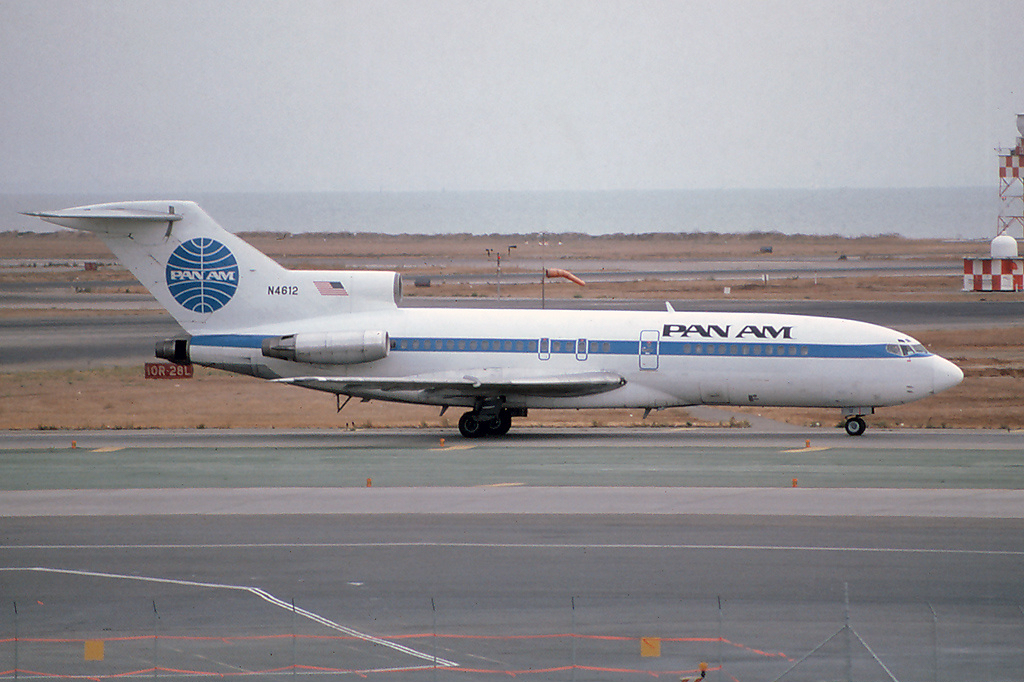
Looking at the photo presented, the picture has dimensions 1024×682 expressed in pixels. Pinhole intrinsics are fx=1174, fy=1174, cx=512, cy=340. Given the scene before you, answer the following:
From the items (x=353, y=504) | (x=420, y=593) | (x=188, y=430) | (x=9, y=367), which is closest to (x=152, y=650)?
(x=420, y=593)

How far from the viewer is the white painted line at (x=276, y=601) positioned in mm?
15664

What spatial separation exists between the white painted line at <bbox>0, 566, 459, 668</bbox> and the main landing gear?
16670 mm

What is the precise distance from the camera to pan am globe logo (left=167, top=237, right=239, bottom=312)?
36125 millimetres

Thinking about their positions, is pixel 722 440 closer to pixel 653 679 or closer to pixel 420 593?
pixel 420 593

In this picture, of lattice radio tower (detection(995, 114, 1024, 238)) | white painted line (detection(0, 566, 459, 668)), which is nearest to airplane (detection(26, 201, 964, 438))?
white painted line (detection(0, 566, 459, 668))

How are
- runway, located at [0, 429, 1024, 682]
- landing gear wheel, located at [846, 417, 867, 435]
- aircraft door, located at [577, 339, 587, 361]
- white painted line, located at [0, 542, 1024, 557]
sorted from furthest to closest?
landing gear wheel, located at [846, 417, 867, 435], aircraft door, located at [577, 339, 587, 361], white painted line, located at [0, 542, 1024, 557], runway, located at [0, 429, 1024, 682]

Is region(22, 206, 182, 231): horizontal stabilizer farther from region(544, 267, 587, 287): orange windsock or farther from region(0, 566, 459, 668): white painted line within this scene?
region(544, 267, 587, 287): orange windsock

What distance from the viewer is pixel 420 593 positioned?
1877cm

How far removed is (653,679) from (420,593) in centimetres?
540

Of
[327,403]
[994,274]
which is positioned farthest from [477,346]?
[994,274]

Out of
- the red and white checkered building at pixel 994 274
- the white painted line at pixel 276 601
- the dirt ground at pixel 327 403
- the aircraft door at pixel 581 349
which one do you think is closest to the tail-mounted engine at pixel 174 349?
the dirt ground at pixel 327 403

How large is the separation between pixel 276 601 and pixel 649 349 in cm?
1852

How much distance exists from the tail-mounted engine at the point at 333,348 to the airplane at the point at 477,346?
0.04 m

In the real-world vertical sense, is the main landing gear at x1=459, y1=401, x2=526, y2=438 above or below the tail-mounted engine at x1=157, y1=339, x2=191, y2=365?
below
